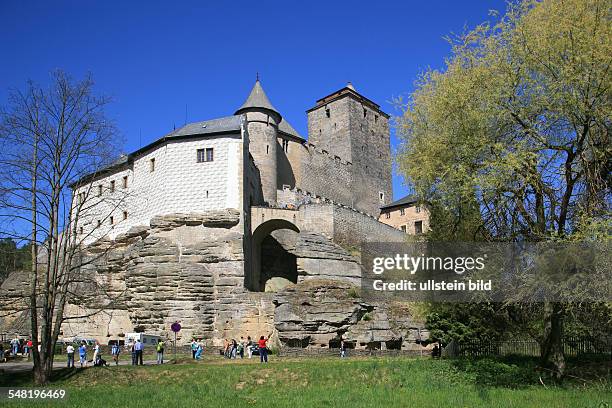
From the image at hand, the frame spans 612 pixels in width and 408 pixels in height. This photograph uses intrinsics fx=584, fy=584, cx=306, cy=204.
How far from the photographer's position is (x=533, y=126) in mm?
16562

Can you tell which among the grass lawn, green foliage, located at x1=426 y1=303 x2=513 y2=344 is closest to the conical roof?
green foliage, located at x1=426 y1=303 x2=513 y2=344

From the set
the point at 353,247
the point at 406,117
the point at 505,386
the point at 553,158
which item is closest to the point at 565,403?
the point at 505,386

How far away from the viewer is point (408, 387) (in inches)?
703

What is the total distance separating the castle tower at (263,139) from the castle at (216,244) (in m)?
0.09

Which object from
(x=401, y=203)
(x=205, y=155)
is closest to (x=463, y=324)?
(x=205, y=155)

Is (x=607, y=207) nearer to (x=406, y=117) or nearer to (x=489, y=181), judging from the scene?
(x=489, y=181)

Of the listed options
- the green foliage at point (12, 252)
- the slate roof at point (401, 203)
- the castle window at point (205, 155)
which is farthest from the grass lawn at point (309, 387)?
the slate roof at point (401, 203)

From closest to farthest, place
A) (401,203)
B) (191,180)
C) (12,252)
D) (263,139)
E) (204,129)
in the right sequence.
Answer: (12,252) < (191,180) < (204,129) < (263,139) < (401,203)

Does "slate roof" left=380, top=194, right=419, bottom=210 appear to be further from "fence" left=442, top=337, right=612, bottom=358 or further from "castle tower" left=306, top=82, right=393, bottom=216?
"fence" left=442, top=337, right=612, bottom=358

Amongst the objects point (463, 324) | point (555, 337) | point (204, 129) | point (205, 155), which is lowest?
point (555, 337)

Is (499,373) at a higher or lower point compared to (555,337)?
lower

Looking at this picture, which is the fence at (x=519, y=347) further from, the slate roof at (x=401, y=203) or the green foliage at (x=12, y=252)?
the slate roof at (x=401, y=203)

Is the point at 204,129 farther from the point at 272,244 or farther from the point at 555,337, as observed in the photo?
the point at 555,337

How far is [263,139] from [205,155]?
10.0 m
